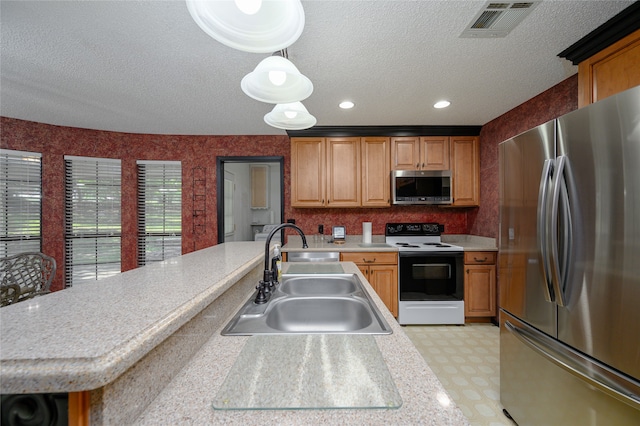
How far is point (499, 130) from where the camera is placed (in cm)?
310

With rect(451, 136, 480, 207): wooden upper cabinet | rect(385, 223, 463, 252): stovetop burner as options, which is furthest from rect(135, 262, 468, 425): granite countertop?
rect(451, 136, 480, 207): wooden upper cabinet

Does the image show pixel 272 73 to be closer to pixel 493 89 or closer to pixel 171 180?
pixel 493 89

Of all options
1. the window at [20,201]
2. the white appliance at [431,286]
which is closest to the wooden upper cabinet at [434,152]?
the white appliance at [431,286]

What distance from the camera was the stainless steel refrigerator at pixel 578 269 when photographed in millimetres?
1031

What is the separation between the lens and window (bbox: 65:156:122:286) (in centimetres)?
353

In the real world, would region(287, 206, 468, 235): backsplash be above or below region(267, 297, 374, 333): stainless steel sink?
above

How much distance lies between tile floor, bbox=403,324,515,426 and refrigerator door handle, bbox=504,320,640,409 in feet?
2.11

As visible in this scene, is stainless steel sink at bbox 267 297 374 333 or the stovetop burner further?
the stovetop burner

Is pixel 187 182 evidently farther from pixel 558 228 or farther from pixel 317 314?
pixel 558 228

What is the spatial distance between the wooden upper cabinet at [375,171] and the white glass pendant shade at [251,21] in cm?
266

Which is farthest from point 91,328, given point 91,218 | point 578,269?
point 91,218

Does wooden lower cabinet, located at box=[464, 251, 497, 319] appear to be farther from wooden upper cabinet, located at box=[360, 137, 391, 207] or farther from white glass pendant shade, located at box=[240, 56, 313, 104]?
white glass pendant shade, located at box=[240, 56, 313, 104]

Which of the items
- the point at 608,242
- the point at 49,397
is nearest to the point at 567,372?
the point at 608,242

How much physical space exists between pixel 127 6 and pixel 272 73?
1.03 metres
